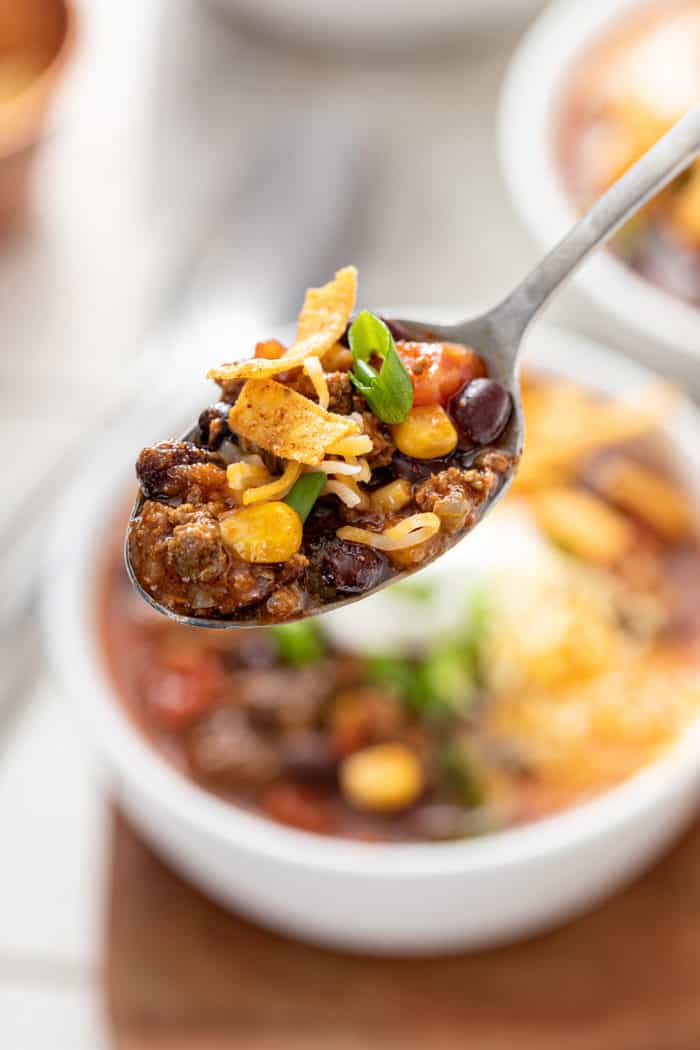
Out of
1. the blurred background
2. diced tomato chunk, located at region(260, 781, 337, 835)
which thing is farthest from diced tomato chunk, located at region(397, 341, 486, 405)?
the blurred background

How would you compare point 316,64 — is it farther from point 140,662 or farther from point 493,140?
point 140,662

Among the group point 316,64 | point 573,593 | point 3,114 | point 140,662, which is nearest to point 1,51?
point 3,114

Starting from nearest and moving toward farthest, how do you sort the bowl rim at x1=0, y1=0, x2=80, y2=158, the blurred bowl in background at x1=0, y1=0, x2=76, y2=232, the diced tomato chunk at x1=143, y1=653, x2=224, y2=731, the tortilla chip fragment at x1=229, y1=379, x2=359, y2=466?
the tortilla chip fragment at x1=229, y1=379, x2=359, y2=466 → the diced tomato chunk at x1=143, y1=653, x2=224, y2=731 → the bowl rim at x1=0, y1=0, x2=80, y2=158 → the blurred bowl in background at x1=0, y1=0, x2=76, y2=232

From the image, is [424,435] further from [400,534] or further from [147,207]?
[147,207]

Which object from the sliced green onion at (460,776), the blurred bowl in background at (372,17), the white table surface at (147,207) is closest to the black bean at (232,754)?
the sliced green onion at (460,776)

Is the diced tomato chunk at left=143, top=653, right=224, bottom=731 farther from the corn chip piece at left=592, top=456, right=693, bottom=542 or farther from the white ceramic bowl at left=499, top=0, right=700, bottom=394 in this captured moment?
the white ceramic bowl at left=499, top=0, right=700, bottom=394

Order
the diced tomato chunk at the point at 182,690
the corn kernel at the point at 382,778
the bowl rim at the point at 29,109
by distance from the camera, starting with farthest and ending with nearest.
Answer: the bowl rim at the point at 29,109
the diced tomato chunk at the point at 182,690
the corn kernel at the point at 382,778

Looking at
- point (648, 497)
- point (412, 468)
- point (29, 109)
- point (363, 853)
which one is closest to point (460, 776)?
point (363, 853)

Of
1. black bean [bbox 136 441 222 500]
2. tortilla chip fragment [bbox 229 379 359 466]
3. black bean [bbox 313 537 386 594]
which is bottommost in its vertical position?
black bean [bbox 313 537 386 594]

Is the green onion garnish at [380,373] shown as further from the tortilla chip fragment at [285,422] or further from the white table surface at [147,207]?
the white table surface at [147,207]
